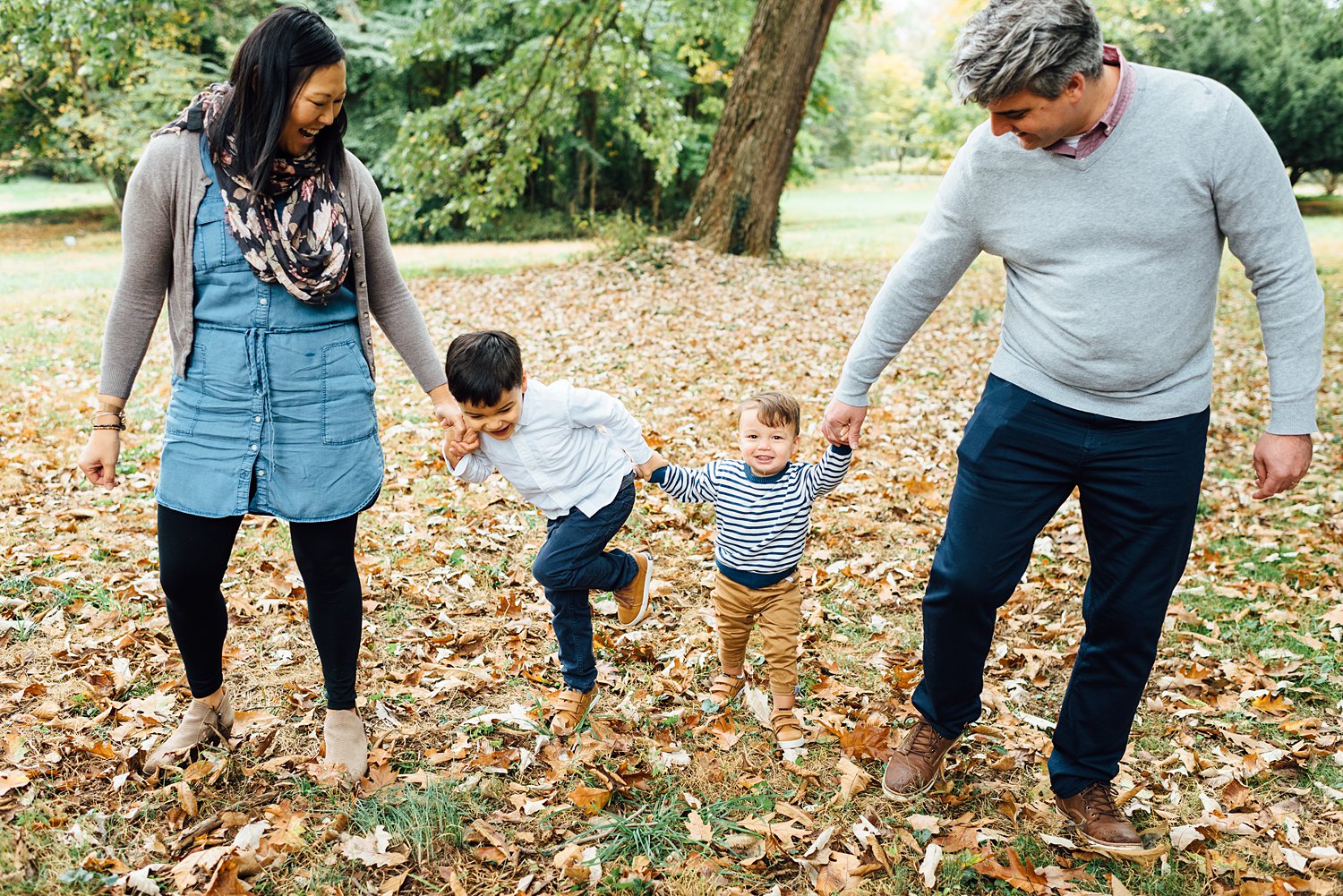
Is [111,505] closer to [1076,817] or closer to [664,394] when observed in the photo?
[664,394]

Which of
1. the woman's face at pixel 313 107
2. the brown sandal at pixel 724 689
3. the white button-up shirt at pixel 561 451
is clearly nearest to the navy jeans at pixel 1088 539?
the brown sandal at pixel 724 689

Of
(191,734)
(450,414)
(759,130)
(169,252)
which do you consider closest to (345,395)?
(450,414)

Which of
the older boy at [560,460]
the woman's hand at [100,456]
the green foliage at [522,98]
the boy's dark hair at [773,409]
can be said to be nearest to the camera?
the woman's hand at [100,456]

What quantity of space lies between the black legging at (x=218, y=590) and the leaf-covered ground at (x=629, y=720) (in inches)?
13.5

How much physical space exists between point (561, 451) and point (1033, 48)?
5.83 ft

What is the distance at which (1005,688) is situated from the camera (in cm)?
388

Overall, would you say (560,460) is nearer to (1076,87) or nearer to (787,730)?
(787,730)

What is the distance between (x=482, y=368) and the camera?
9.71 feet

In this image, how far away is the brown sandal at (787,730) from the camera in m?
3.42

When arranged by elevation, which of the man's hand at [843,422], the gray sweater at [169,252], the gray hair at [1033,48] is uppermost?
the gray hair at [1033,48]

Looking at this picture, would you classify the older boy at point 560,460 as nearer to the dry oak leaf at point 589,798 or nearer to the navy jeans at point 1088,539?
the dry oak leaf at point 589,798

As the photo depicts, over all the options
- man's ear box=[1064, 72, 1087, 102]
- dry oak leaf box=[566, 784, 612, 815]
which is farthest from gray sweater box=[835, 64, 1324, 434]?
dry oak leaf box=[566, 784, 612, 815]

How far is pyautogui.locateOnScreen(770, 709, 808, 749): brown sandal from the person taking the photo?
11.2 feet

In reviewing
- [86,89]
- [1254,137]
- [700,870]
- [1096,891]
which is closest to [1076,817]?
[1096,891]
